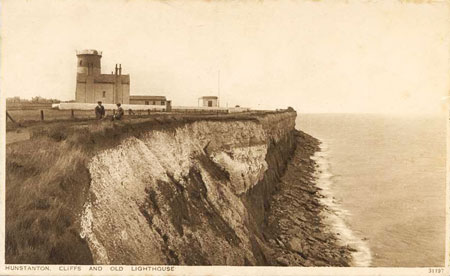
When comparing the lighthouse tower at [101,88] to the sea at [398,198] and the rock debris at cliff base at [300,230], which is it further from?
the sea at [398,198]

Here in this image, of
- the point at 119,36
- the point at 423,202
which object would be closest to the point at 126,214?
the point at 119,36

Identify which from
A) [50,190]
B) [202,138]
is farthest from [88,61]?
[50,190]

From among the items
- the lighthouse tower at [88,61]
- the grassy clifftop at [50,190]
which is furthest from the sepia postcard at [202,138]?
the lighthouse tower at [88,61]

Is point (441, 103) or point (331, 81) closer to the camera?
point (441, 103)

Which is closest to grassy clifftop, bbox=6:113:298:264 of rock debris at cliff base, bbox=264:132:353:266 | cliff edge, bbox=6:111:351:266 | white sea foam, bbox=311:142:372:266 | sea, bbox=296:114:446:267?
cliff edge, bbox=6:111:351:266

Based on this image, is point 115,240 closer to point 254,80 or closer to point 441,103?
point 254,80

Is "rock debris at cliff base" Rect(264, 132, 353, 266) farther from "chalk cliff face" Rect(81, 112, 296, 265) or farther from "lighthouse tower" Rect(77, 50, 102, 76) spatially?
"lighthouse tower" Rect(77, 50, 102, 76)

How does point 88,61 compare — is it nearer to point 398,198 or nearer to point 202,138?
point 202,138
